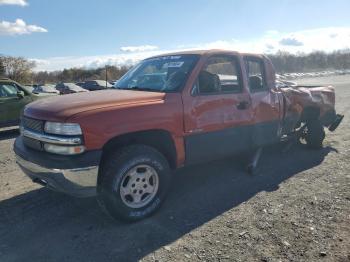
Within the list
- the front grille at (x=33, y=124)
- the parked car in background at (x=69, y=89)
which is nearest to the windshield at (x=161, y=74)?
the front grille at (x=33, y=124)

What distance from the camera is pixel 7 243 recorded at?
3.71m

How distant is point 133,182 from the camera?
4.04 meters

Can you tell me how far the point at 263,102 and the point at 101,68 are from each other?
62448 mm

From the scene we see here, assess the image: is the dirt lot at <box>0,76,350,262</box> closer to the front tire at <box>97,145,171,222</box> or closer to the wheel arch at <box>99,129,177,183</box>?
the front tire at <box>97,145,171,222</box>

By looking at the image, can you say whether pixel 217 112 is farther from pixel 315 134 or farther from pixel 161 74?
pixel 315 134

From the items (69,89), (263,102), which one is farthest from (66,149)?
(69,89)

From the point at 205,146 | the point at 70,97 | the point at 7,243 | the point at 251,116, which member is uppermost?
the point at 70,97

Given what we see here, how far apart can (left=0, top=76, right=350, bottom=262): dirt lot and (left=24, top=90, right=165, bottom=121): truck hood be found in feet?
4.27

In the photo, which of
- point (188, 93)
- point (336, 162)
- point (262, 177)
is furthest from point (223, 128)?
point (336, 162)

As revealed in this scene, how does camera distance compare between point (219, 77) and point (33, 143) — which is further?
point (219, 77)

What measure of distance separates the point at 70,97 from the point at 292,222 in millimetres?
3054

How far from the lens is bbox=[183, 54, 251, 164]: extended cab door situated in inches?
175

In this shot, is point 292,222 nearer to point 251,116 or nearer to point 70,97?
point 251,116

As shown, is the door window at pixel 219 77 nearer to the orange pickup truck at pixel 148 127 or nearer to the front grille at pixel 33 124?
the orange pickup truck at pixel 148 127
